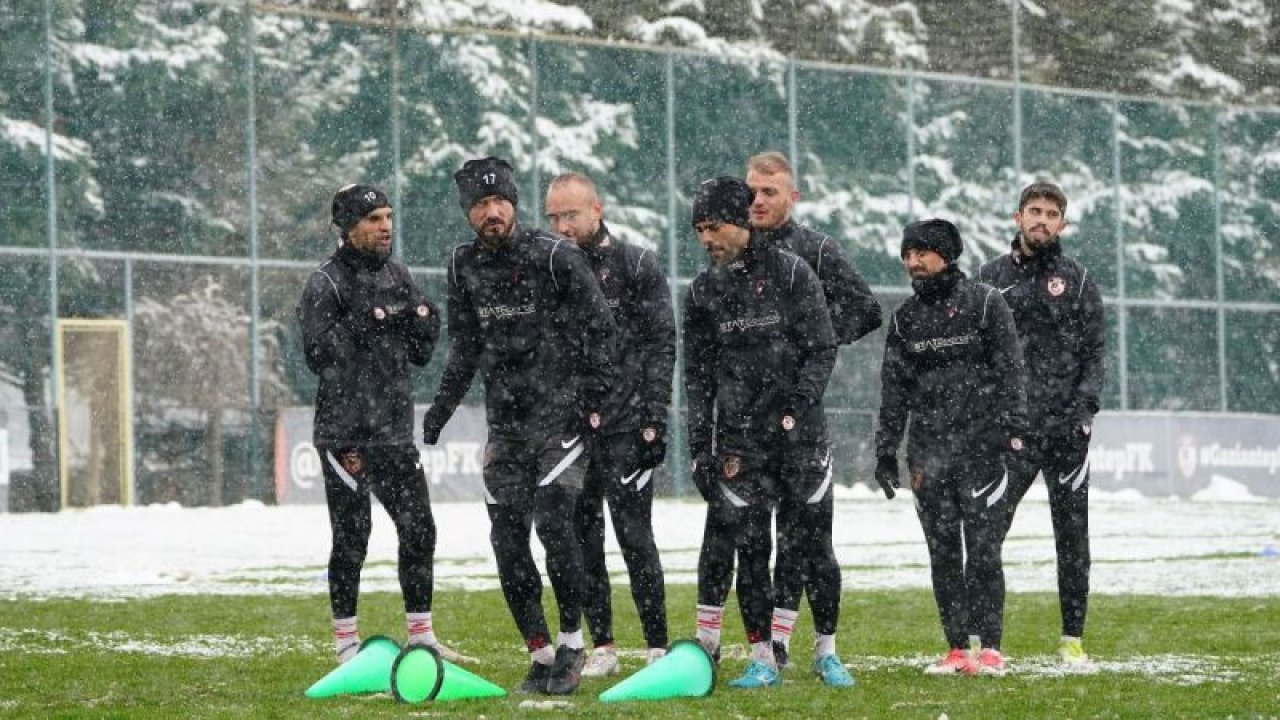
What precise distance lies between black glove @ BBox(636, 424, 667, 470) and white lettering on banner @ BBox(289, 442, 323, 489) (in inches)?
835

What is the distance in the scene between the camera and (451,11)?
40.8 metres

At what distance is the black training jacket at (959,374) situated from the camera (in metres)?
9.34

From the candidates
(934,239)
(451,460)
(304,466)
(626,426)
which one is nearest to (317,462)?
(304,466)

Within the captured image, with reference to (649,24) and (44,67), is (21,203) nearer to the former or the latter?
(44,67)

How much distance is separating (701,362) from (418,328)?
1367 mm

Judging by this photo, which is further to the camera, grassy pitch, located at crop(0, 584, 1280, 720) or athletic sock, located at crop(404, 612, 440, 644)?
athletic sock, located at crop(404, 612, 440, 644)

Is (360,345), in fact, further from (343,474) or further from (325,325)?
(343,474)

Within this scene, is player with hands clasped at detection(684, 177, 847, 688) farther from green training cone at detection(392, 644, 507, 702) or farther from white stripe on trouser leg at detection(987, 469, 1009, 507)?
green training cone at detection(392, 644, 507, 702)

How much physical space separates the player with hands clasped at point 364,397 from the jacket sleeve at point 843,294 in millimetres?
1701

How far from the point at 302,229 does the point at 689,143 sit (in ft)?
20.9

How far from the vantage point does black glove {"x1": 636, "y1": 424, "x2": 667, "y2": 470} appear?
9219 mm

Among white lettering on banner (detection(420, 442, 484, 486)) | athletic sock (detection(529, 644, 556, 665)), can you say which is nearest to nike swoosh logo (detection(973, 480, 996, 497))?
athletic sock (detection(529, 644, 556, 665))

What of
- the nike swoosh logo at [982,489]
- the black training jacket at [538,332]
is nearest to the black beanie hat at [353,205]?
the black training jacket at [538,332]

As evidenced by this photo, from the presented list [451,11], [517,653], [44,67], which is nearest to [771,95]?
[451,11]
